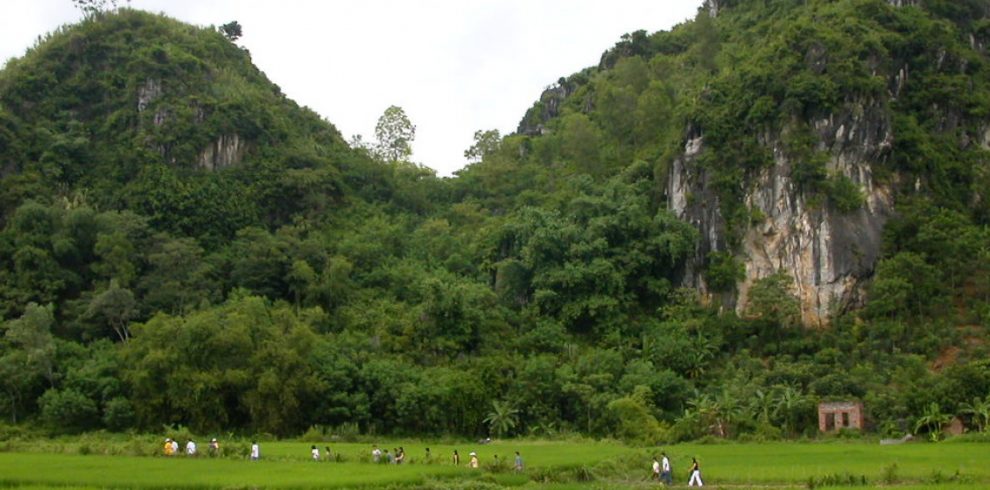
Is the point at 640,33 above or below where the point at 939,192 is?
above

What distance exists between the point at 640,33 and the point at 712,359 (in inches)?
1797

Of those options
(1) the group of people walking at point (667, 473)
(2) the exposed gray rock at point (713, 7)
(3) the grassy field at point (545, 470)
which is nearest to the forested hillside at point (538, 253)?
(3) the grassy field at point (545, 470)

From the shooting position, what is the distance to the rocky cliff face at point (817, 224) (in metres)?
54.3

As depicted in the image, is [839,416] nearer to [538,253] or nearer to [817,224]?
[817,224]

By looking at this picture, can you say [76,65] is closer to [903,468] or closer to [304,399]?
[304,399]

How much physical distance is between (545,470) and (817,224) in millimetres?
29718

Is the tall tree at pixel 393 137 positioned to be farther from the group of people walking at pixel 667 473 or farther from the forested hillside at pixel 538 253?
the group of people walking at pixel 667 473

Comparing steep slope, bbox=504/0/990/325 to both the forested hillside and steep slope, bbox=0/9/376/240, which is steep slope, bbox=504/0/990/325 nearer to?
the forested hillside

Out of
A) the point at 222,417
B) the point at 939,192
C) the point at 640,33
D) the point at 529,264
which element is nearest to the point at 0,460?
the point at 222,417

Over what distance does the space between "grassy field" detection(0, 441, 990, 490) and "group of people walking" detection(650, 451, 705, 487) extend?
0.33m

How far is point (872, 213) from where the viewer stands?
183 ft

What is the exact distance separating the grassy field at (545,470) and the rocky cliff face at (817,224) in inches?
709

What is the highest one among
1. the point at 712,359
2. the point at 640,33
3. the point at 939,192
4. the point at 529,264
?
the point at 640,33

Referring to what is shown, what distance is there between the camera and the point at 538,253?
58.2 metres
